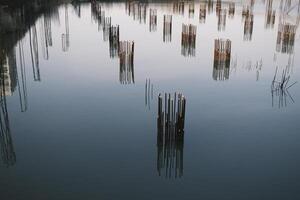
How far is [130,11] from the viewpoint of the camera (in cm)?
3391

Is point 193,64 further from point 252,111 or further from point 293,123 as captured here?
point 293,123

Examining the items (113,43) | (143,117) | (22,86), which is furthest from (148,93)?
(113,43)

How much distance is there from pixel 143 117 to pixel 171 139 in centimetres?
239

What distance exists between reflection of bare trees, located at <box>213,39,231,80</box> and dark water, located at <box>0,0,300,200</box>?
0.05 meters

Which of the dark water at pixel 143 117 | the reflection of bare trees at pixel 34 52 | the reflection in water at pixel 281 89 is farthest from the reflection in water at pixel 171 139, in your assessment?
the reflection of bare trees at pixel 34 52

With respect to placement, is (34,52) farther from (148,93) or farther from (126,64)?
(148,93)

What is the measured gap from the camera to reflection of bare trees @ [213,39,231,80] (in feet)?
56.3

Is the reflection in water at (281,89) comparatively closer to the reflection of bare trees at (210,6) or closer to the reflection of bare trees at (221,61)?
the reflection of bare trees at (221,61)

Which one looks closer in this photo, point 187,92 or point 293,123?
point 293,123

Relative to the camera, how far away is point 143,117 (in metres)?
12.6

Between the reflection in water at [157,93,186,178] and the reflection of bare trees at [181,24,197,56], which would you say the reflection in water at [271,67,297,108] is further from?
the reflection of bare trees at [181,24,197,56]

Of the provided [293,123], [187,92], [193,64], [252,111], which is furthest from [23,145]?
[193,64]

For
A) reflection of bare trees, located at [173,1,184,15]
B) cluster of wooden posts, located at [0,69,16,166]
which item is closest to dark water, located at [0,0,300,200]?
cluster of wooden posts, located at [0,69,16,166]

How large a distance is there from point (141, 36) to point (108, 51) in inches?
171
